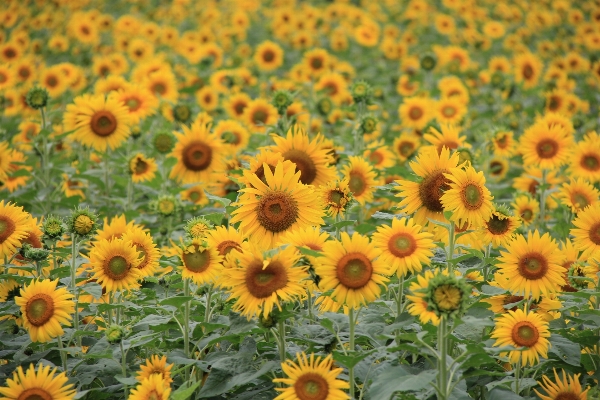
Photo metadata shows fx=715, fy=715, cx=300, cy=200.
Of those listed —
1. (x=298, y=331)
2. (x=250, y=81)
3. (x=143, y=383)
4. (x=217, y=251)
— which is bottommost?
(x=143, y=383)

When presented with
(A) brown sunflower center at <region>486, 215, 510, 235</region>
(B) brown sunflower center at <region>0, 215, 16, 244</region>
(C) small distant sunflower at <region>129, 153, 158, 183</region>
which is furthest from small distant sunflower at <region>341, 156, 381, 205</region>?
(C) small distant sunflower at <region>129, 153, 158, 183</region>

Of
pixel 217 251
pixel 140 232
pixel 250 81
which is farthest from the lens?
pixel 250 81

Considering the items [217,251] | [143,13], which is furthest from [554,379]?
[143,13]

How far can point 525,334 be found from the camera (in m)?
2.88

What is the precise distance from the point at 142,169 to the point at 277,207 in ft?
8.60

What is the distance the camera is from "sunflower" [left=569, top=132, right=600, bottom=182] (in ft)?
16.0

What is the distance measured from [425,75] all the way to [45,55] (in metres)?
5.83

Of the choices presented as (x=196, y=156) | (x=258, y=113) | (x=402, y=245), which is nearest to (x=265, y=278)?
(x=402, y=245)

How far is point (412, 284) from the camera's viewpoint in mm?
2781

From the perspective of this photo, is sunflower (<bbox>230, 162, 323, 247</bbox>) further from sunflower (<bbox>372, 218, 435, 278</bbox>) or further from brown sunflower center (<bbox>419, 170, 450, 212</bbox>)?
brown sunflower center (<bbox>419, 170, 450, 212</bbox>)

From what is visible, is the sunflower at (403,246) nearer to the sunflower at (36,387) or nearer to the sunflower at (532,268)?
the sunflower at (532,268)

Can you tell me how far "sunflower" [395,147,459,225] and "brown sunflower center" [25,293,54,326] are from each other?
158cm

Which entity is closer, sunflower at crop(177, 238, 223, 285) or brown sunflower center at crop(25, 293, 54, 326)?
sunflower at crop(177, 238, 223, 285)

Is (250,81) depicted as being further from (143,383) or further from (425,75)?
(143,383)
